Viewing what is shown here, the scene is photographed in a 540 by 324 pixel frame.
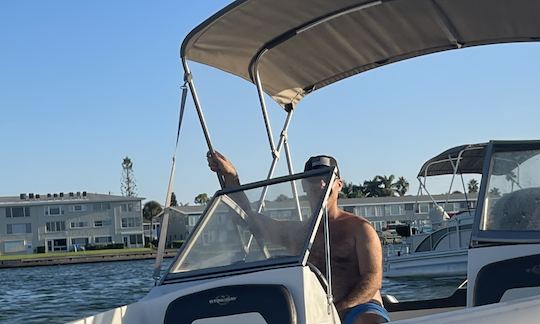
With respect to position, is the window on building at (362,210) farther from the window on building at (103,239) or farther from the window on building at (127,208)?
the window on building at (103,239)

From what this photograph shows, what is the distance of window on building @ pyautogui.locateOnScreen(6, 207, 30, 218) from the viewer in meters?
67.1

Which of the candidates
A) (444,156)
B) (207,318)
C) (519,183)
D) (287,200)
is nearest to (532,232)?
(519,183)

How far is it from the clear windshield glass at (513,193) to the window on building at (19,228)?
6695cm

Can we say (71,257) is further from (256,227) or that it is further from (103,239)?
(256,227)

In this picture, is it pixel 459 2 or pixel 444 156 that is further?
pixel 444 156

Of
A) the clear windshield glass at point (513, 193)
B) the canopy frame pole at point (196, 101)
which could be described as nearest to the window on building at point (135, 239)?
the canopy frame pole at point (196, 101)

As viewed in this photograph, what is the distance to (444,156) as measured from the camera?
63.8 feet

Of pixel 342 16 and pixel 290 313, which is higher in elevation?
pixel 342 16

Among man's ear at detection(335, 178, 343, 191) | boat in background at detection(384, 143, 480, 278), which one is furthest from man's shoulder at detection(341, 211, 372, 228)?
boat in background at detection(384, 143, 480, 278)

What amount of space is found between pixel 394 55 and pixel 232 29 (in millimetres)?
1469

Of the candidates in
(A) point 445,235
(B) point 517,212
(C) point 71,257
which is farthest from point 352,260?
(C) point 71,257

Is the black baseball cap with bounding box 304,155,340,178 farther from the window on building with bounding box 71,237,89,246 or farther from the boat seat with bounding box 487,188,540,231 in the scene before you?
the window on building with bounding box 71,237,89,246

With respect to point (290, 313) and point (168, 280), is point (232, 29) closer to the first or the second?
point (168, 280)

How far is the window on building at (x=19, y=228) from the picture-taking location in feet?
221
